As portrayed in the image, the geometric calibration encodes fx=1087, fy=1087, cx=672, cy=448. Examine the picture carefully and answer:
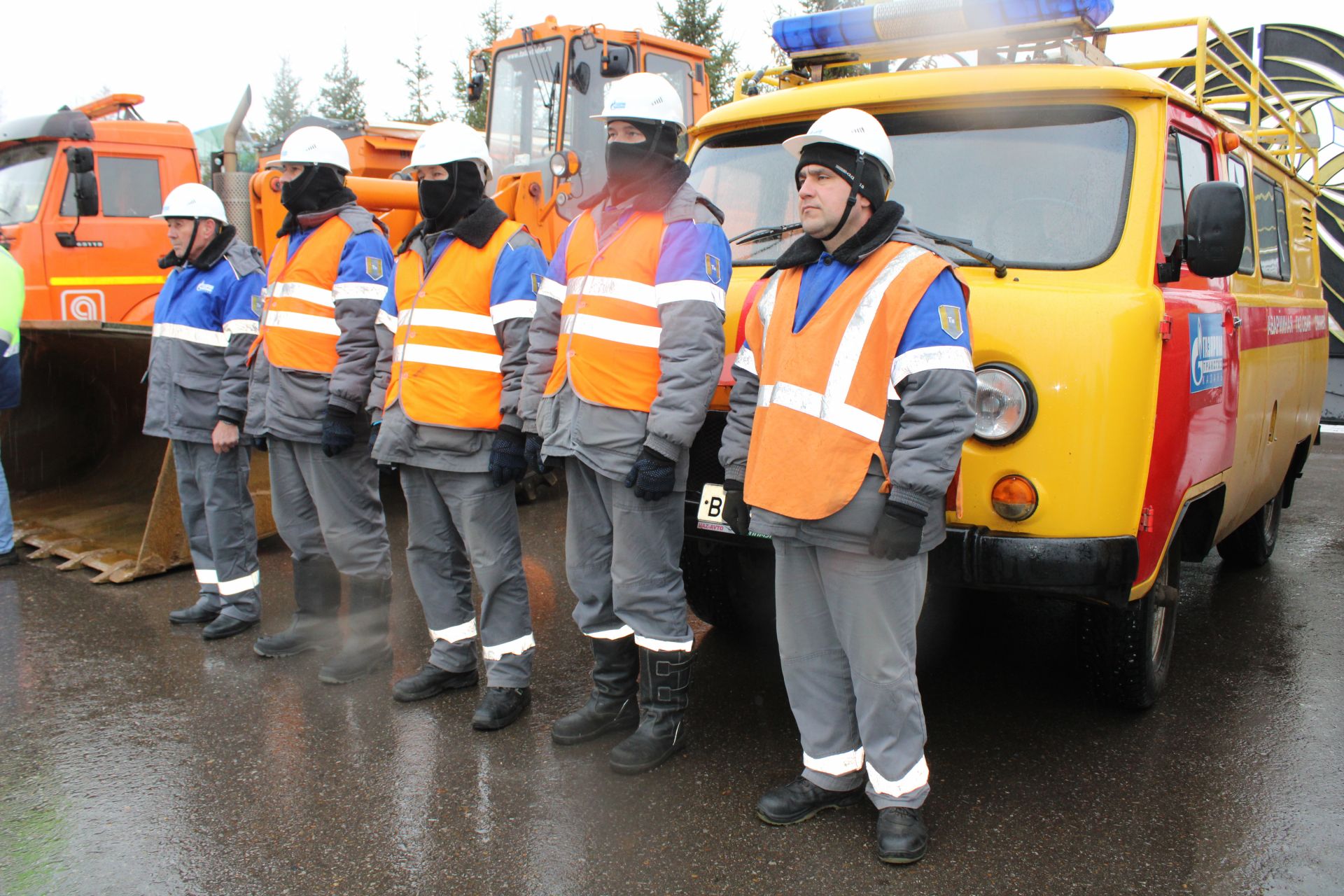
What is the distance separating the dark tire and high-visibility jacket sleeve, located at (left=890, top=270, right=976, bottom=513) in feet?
5.95

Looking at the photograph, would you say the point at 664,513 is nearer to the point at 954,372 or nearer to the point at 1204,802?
the point at 954,372

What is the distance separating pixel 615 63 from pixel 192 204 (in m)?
4.39

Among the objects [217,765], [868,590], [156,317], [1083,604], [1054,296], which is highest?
[1054,296]

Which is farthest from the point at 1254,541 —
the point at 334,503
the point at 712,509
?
the point at 334,503

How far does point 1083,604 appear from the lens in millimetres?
3887

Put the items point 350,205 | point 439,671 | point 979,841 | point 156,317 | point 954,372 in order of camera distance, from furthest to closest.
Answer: point 156,317 < point 350,205 < point 439,671 < point 979,841 < point 954,372

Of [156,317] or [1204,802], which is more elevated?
[156,317]

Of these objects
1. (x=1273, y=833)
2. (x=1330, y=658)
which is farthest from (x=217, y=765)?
(x=1330, y=658)

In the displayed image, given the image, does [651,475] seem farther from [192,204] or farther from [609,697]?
[192,204]

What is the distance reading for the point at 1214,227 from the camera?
3.46m

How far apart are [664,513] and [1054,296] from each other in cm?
141

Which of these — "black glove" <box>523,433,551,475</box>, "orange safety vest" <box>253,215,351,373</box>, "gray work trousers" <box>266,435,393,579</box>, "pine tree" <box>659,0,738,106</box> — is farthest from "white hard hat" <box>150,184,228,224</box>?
"pine tree" <box>659,0,738,106</box>

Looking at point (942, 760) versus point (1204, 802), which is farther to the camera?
point (942, 760)

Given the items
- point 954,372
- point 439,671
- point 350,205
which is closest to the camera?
point 954,372
